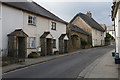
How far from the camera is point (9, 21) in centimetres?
1441

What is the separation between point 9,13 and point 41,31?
19.9 ft

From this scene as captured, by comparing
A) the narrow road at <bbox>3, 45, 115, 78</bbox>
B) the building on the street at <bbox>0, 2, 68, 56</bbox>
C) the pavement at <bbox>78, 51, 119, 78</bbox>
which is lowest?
the narrow road at <bbox>3, 45, 115, 78</bbox>

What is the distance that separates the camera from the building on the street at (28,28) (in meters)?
14.0

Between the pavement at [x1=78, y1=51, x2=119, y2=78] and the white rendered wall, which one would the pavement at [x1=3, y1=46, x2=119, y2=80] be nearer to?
the pavement at [x1=78, y1=51, x2=119, y2=78]

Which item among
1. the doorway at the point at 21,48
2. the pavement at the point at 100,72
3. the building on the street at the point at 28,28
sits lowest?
the pavement at the point at 100,72

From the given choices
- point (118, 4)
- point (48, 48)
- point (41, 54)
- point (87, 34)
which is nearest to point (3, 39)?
point (41, 54)

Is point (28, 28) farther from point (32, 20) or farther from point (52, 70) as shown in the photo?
point (52, 70)

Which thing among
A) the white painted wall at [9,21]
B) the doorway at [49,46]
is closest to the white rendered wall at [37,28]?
the white painted wall at [9,21]

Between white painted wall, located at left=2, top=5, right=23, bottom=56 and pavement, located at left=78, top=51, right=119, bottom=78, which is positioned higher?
white painted wall, located at left=2, top=5, right=23, bottom=56

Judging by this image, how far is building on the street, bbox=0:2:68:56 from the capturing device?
14.0 metres

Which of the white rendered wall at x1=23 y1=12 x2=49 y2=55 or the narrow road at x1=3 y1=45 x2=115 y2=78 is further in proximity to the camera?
the white rendered wall at x1=23 y1=12 x2=49 y2=55

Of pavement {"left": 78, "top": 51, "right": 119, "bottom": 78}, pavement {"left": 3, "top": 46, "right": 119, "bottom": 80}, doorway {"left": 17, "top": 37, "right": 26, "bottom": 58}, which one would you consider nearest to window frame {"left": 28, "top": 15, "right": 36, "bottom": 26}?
doorway {"left": 17, "top": 37, "right": 26, "bottom": 58}

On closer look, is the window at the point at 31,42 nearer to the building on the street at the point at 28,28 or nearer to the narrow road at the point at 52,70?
the building on the street at the point at 28,28

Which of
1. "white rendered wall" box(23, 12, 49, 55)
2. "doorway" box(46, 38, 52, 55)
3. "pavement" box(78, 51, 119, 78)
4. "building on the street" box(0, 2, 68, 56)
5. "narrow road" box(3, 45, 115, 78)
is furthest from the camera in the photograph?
"doorway" box(46, 38, 52, 55)
